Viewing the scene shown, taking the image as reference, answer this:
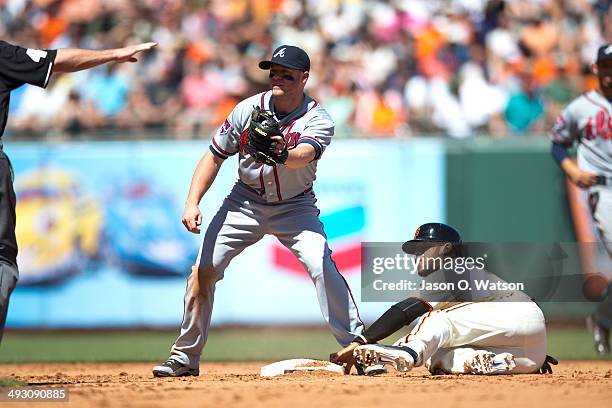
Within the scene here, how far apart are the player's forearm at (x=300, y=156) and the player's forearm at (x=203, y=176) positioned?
74cm

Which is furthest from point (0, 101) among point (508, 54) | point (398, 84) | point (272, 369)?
point (508, 54)

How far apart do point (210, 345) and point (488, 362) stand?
564cm

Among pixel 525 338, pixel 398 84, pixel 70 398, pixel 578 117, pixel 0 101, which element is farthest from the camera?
pixel 398 84

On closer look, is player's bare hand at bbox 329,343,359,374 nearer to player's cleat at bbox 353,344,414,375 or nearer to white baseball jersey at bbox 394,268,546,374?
player's cleat at bbox 353,344,414,375

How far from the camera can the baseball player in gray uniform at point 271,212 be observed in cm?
770

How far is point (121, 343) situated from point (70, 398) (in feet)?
22.2

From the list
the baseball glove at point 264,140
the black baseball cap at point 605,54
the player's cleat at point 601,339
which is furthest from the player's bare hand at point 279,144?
the player's cleat at point 601,339

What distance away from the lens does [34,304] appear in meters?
13.9

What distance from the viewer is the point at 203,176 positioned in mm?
7828

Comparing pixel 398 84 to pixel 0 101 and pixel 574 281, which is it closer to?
pixel 574 281

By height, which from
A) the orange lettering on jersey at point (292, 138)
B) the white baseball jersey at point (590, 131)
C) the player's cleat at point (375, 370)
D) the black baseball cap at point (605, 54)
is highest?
the black baseball cap at point (605, 54)

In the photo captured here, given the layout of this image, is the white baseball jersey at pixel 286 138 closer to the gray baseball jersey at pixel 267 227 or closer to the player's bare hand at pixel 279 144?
the gray baseball jersey at pixel 267 227

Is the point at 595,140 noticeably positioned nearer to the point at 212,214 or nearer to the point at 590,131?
the point at 590,131

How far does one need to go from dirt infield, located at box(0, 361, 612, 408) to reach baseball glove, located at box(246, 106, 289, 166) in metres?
1.52
